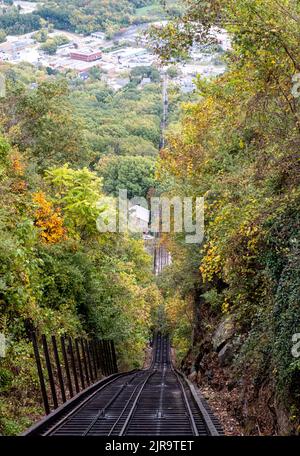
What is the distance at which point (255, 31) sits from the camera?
12453mm

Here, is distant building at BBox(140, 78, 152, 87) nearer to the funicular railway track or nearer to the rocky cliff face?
the rocky cliff face

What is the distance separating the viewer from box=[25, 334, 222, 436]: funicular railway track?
36.3ft

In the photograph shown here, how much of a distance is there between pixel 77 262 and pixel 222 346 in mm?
7007

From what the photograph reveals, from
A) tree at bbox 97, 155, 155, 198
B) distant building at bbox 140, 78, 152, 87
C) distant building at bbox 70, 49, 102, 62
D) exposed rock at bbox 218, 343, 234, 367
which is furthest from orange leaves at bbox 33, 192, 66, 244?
distant building at bbox 70, 49, 102, 62

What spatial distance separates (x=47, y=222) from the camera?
67.4 ft

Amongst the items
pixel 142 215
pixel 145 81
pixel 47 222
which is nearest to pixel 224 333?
pixel 47 222

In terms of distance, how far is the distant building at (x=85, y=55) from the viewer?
171m

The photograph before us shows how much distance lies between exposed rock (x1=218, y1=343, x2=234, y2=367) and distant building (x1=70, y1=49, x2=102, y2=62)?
16337cm

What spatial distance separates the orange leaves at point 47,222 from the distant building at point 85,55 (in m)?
157

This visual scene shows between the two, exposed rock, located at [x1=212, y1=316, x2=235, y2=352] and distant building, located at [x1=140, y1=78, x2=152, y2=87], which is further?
distant building, located at [x1=140, y1=78, x2=152, y2=87]

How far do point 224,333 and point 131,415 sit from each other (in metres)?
4.99

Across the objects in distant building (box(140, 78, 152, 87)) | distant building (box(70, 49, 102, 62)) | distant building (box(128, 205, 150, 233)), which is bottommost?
distant building (box(128, 205, 150, 233))

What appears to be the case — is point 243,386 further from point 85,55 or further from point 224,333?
point 85,55
